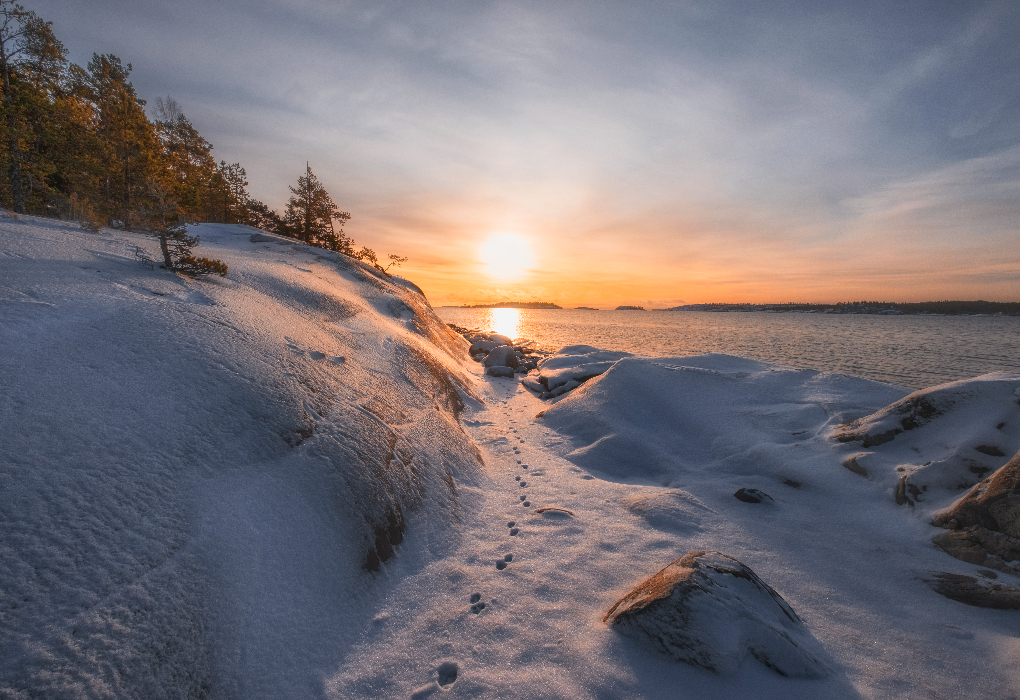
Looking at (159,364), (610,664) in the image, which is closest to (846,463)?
(610,664)

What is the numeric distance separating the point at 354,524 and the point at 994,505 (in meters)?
7.55

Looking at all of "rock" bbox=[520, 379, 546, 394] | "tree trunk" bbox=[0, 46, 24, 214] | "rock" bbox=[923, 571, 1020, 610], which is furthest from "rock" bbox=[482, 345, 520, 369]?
"tree trunk" bbox=[0, 46, 24, 214]

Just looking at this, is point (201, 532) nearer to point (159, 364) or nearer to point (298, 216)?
point (159, 364)

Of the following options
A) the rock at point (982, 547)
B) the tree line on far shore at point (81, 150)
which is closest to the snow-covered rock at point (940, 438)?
the rock at point (982, 547)

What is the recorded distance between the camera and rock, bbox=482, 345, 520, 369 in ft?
56.3

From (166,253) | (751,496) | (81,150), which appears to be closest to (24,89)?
(81,150)

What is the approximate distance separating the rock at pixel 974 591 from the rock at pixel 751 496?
5.90 feet

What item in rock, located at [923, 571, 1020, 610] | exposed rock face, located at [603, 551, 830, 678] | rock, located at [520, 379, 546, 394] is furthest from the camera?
rock, located at [520, 379, 546, 394]

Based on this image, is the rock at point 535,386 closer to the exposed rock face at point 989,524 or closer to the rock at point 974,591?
the exposed rock face at point 989,524

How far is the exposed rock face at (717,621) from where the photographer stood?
292 centimetres

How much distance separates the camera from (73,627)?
2.12m

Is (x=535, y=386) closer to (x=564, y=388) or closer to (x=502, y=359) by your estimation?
(x=564, y=388)

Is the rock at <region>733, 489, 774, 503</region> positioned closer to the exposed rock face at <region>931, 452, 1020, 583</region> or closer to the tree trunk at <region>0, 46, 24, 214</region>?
the exposed rock face at <region>931, 452, 1020, 583</region>

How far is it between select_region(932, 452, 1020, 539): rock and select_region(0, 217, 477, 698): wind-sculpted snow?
650cm
